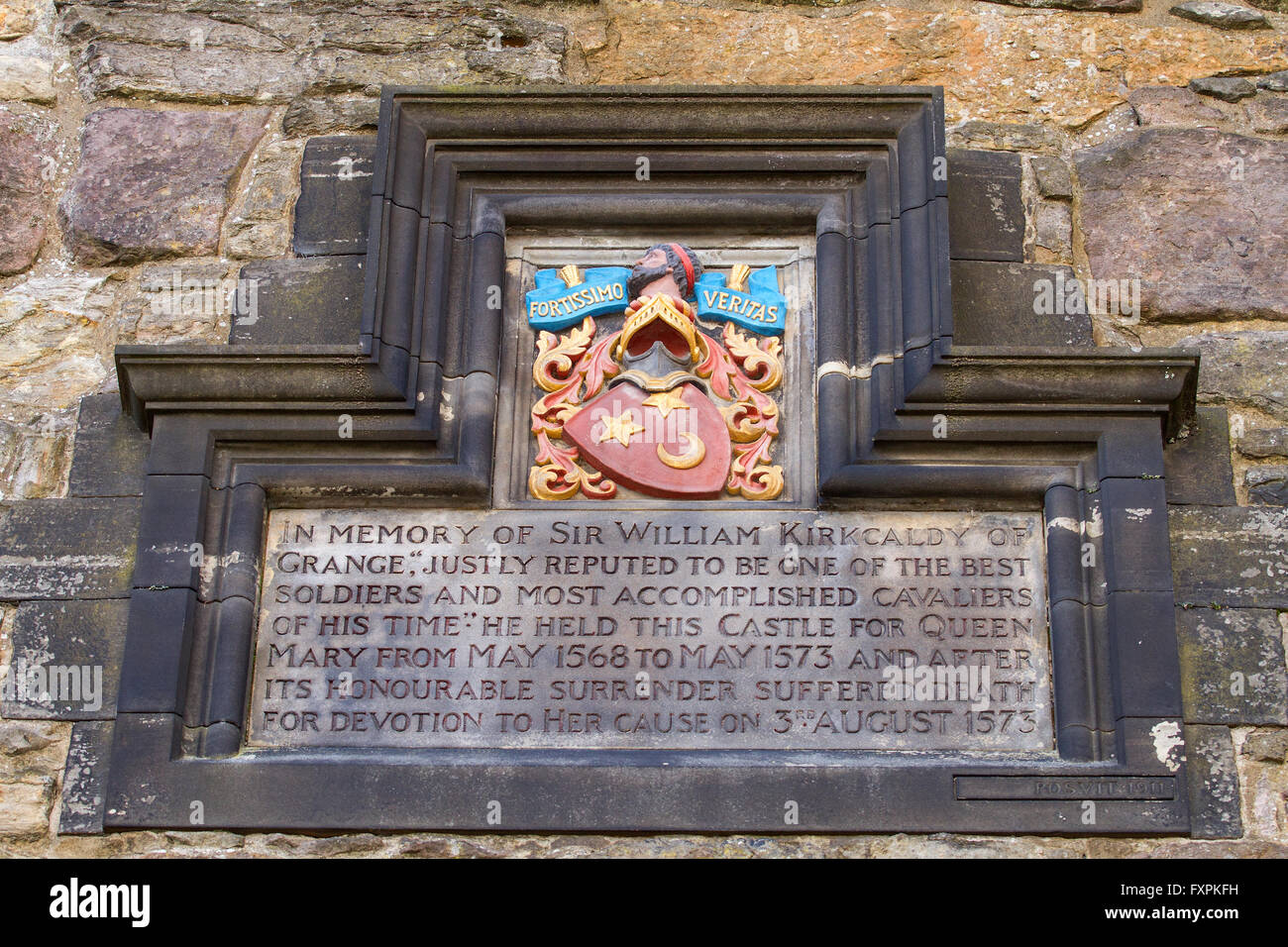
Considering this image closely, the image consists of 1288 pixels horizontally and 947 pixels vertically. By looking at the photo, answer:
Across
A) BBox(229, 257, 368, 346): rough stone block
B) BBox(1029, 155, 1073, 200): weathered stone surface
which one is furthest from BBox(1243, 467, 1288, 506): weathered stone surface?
BBox(229, 257, 368, 346): rough stone block

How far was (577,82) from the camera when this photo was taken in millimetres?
6289

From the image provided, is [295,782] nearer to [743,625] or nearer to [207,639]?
[207,639]

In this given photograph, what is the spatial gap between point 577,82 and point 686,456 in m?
1.58

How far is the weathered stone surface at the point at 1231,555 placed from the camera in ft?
17.2

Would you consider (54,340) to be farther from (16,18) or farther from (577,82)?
(577,82)

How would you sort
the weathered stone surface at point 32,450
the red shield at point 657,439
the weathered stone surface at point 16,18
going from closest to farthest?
the red shield at point 657,439, the weathered stone surface at point 32,450, the weathered stone surface at point 16,18

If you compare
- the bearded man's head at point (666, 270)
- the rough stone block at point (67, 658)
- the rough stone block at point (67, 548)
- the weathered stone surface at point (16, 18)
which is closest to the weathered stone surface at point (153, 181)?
the weathered stone surface at point (16, 18)

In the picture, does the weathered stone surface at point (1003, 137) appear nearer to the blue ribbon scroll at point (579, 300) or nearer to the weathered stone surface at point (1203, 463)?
the weathered stone surface at point (1203, 463)

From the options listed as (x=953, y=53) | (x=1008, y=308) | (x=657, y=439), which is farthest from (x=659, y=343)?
(x=953, y=53)

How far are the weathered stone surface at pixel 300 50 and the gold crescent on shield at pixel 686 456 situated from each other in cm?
156

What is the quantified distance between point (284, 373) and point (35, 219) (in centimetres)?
120

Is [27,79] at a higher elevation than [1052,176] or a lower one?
higher

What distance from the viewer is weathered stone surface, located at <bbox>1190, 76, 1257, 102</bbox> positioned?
244 inches

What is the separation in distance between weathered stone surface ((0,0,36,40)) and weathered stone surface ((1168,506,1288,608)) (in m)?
4.26
